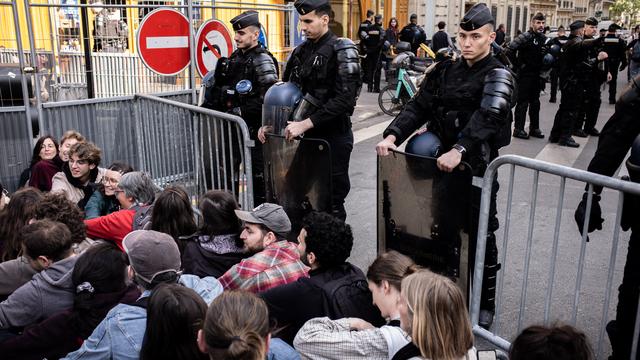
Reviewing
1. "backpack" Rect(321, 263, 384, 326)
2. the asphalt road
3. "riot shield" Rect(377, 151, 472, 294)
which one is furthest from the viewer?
the asphalt road

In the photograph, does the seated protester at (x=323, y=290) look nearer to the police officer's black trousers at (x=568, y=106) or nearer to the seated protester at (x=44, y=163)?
the seated protester at (x=44, y=163)

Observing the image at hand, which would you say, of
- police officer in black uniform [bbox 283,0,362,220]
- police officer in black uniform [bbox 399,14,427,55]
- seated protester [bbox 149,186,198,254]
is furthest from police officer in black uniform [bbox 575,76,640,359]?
police officer in black uniform [bbox 399,14,427,55]

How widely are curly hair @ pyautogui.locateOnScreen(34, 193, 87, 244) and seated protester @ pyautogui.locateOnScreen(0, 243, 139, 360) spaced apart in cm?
72

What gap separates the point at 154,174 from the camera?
606 centimetres

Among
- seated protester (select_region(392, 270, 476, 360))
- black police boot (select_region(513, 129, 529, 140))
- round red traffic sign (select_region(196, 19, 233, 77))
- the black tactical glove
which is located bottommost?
black police boot (select_region(513, 129, 529, 140))

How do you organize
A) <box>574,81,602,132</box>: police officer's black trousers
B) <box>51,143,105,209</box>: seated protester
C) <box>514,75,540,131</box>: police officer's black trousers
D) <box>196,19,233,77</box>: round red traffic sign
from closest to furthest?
<box>51,143,105,209</box>: seated protester < <box>196,19,233,77</box>: round red traffic sign < <box>514,75,540,131</box>: police officer's black trousers < <box>574,81,602,132</box>: police officer's black trousers

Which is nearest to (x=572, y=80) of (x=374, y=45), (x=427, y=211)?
(x=374, y=45)

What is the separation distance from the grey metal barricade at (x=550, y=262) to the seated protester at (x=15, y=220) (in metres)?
2.51

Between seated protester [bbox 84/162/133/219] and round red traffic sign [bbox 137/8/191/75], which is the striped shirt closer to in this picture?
seated protester [bbox 84/162/133/219]

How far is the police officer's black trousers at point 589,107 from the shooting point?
10000 millimetres

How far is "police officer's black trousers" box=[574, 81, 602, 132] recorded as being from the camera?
32.8 ft

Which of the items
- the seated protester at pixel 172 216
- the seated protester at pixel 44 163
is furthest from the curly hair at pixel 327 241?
the seated protester at pixel 44 163

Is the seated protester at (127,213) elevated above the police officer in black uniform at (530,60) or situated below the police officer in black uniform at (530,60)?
below

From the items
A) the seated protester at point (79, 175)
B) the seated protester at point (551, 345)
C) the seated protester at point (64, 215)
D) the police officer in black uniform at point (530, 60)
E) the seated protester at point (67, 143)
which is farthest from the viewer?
the police officer in black uniform at point (530, 60)
